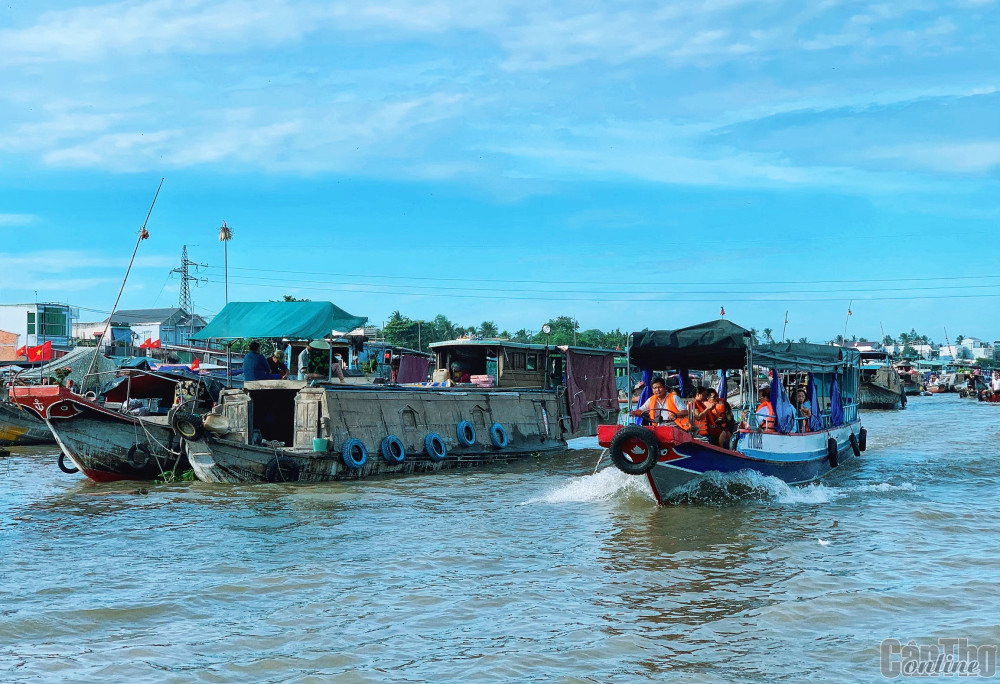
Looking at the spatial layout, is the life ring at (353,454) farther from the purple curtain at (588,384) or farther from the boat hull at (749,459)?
the purple curtain at (588,384)

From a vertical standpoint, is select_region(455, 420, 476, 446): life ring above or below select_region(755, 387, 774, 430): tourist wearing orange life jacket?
below

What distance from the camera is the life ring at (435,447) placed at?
17.9 metres

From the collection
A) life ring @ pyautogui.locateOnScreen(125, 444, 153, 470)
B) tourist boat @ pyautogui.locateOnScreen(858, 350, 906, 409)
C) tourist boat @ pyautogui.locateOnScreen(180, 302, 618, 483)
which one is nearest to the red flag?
tourist boat @ pyautogui.locateOnScreen(180, 302, 618, 483)

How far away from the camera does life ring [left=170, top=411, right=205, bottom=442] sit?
14555 millimetres

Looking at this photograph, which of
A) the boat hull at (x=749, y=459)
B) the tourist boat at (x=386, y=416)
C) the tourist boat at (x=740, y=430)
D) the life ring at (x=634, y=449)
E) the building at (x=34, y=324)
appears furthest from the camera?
the building at (x=34, y=324)

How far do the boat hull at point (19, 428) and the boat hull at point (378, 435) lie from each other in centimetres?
1351

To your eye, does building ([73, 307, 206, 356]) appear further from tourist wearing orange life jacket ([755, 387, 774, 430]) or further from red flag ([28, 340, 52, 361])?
tourist wearing orange life jacket ([755, 387, 774, 430])

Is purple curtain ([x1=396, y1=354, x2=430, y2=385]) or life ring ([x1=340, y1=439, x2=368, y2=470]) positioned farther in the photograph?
purple curtain ([x1=396, y1=354, x2=430, y2=385])

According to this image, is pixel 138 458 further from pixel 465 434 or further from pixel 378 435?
pixel 465 434

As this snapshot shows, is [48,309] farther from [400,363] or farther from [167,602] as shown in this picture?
[167,602]

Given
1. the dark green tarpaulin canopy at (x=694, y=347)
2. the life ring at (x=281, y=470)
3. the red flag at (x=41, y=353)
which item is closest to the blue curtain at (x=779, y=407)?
the dark green tarpaulin canopy at (x=694, y=347)

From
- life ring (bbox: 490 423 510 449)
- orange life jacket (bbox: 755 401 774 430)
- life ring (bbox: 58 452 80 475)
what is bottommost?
life ring (bbox: 58 452 80 475)

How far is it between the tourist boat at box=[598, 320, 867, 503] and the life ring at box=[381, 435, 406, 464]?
522 centimetres

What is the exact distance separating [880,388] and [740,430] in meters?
38.6
